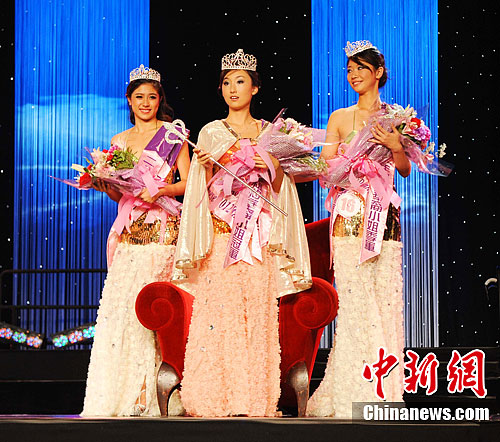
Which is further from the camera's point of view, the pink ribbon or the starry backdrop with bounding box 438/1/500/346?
the starry backdrop with bounding box 438/1/500/346

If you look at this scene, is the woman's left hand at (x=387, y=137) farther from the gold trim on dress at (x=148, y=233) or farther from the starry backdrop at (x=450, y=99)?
the starry backdrop at (x=450, y=99)

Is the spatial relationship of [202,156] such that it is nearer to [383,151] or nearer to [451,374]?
[383,151]

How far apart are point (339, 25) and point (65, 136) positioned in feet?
7.16

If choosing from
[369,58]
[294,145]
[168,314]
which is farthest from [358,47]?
[168,314]

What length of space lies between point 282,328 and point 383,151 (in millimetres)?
875

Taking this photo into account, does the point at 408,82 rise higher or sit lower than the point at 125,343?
higher

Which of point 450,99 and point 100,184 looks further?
point 450,99

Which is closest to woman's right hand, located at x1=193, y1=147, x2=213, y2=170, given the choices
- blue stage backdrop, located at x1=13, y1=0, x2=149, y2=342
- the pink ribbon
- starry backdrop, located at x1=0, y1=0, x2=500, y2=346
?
the pink ribbon

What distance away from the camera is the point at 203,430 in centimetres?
288

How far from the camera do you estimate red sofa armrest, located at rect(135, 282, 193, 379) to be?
3.78 m

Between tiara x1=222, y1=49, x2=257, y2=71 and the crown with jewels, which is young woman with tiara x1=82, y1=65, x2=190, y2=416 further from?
the crown with jewels

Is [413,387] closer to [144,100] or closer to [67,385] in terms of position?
[144,100]

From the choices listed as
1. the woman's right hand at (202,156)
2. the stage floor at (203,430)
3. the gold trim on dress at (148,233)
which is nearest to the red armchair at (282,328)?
the gold trim on dress at (148,233)

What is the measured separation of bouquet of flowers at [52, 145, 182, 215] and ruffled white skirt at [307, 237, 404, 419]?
35.0 inches
